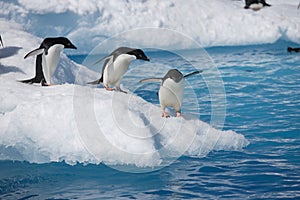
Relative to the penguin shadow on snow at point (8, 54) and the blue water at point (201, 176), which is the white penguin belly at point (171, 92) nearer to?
the blue water at point (201, 176)

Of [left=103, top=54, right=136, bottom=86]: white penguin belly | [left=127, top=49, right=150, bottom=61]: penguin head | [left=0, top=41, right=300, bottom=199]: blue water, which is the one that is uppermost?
[left=127, top=49, right=150, bottom=61]: penguin head

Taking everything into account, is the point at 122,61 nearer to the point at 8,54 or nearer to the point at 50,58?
the point at 50,58

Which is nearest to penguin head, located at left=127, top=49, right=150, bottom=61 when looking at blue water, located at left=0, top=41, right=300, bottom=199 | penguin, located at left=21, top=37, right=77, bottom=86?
penguin, located at left=21, top=37, right=77, bottom=86

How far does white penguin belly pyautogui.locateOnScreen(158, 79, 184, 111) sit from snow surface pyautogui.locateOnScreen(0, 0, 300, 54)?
24.7ft

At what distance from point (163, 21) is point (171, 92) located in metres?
8.80

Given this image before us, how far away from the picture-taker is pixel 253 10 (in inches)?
539

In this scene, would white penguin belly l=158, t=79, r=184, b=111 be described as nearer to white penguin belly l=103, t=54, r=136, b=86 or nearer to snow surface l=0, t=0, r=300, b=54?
white penguin belly l=103, t=54, r=136, b=86

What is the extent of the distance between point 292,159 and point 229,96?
3.57 m

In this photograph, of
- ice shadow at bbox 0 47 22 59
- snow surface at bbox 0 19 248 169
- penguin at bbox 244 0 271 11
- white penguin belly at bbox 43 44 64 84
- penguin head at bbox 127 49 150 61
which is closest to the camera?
snow surface at bbox 0 19 248 169

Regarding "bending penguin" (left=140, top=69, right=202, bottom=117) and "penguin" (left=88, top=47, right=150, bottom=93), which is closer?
"bending penguin" (left=140, top=69, right=202, bottom=117)

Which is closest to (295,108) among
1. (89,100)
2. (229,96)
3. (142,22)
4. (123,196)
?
(229,96)

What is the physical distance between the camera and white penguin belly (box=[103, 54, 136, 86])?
5215 mm

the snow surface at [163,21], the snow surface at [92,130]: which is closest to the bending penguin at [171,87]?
the snow surface at [92,130]

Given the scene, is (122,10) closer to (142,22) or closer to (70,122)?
(142,22)
